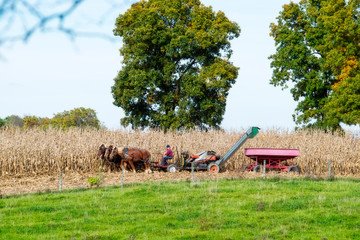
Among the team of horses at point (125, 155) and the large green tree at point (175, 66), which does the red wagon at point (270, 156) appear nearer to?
the team of horses at point (125, 155)

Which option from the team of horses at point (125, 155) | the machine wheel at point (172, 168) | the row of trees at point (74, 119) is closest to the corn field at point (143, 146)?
the team of horses at point (125, 155)

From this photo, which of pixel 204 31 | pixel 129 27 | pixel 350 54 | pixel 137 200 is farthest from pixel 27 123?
pixel 137 200

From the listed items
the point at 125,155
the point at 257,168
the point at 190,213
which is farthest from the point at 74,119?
the point at 190,213

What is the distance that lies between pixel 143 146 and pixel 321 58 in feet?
51.8

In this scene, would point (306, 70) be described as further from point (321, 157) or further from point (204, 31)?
point (321, 157)

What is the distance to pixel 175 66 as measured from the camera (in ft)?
122

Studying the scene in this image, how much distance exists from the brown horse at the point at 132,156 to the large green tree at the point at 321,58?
553 inches

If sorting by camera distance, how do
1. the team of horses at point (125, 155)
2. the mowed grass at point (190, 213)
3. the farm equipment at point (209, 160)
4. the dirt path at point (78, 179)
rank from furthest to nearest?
the team of horses at point (125, 155)
the farm equipment at point (209, 160)
the dirt path at point (78, 179)
the mowed grass at point (190, 213)

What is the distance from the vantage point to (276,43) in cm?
3762

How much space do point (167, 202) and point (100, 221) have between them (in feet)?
8.05

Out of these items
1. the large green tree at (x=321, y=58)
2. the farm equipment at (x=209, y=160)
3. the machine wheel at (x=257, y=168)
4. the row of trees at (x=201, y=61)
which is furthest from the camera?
the row of trees at (x=201, y=61)

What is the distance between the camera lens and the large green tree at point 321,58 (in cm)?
3123

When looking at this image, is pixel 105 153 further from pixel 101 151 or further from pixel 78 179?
pixel 78 179

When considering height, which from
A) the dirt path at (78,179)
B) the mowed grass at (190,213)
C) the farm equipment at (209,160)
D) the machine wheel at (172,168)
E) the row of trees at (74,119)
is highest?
the row of trees at (74,119)
